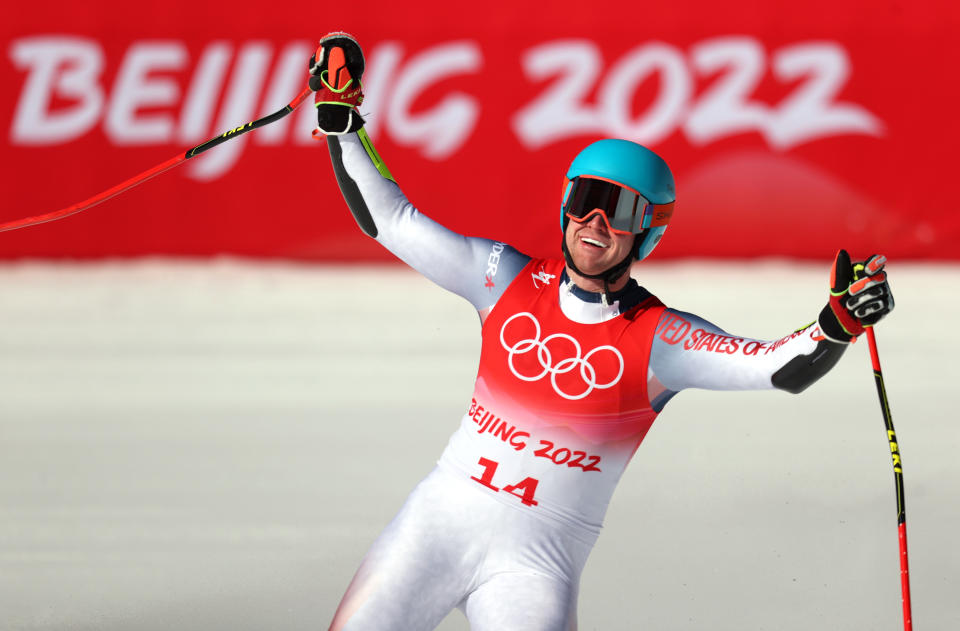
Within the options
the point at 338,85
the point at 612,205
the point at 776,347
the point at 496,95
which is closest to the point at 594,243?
the point at 612,205

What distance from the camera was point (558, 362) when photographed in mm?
3158

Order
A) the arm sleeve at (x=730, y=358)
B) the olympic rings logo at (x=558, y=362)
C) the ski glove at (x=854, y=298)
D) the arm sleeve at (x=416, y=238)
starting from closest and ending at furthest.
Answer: the ski glove at (x=854, y=298) < the arm sleeve at (x=730, y=358) < the olympic rings logo at (x=558, y=362) < the arm sleeve at (x=416, y=238)

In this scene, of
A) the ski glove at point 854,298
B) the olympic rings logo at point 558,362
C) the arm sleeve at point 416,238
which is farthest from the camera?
the arm sleeve at point 416,238

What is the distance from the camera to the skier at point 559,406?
9.89 ft

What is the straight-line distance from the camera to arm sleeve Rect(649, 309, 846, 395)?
2.94m

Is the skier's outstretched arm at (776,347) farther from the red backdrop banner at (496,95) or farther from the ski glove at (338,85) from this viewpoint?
the red backdrop banner at (496,95)

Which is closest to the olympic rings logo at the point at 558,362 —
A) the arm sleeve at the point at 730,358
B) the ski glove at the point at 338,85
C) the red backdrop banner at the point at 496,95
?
the arm sleeve at the point at 730,358

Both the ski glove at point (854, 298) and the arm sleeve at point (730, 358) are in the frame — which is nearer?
the ski glove at point (854, 298)

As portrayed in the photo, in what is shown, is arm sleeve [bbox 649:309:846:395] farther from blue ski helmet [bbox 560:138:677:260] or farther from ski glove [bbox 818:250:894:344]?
blue ski helmet [bbox 560:138:677:260]

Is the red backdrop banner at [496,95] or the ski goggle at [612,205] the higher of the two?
the red backdrop banner at [496,95]

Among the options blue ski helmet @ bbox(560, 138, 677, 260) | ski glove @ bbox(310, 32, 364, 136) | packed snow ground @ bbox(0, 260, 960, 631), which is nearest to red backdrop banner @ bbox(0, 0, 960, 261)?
packed snow ground @ bbox(0, 260, 960, 631)

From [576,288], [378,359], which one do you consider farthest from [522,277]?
[378,359]

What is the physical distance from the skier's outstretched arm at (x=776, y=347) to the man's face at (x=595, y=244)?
0.21m

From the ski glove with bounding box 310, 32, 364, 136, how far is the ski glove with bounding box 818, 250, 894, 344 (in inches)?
57.6
